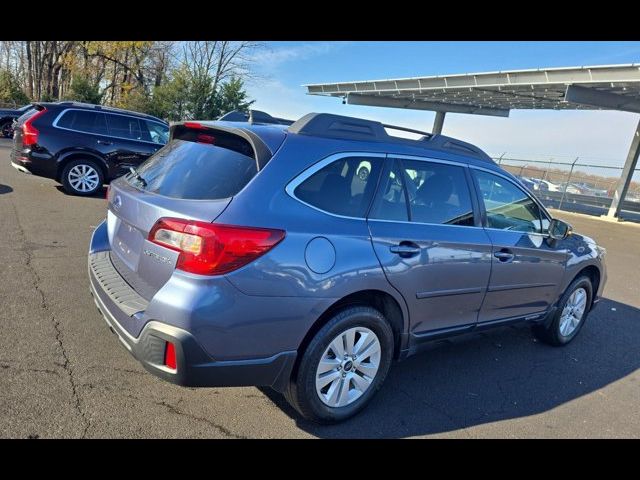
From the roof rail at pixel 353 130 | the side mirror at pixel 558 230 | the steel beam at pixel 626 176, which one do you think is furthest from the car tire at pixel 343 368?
the steel beam at pixel 626 176

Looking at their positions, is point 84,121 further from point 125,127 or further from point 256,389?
point 256,389

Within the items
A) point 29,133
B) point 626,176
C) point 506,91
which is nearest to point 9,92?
point 29,133

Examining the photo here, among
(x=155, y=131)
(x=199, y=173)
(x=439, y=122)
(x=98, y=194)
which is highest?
(x=439, y=122)

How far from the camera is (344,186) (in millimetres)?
2809

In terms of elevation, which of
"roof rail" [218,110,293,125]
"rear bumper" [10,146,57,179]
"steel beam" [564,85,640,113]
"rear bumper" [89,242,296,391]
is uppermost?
"steel beam" [564,85,640,113]

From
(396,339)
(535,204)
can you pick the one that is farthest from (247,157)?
(535,204)

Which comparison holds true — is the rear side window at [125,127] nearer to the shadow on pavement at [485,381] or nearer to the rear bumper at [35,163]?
the rear bumper at [35,163]

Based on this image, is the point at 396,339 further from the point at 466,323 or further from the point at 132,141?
the point at 132,141

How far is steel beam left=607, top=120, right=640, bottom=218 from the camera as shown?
1805 cm

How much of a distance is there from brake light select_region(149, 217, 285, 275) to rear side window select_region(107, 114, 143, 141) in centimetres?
793

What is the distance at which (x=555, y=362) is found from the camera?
13.7ft

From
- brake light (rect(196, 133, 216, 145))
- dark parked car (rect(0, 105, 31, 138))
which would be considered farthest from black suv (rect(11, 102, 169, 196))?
dark parked car (rect(0, 105, 31, 138))

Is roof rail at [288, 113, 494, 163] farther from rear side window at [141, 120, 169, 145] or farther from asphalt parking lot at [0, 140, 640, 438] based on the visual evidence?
rear side window at [141, 120, 169, 145]

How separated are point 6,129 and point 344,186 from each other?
70.6 feet
